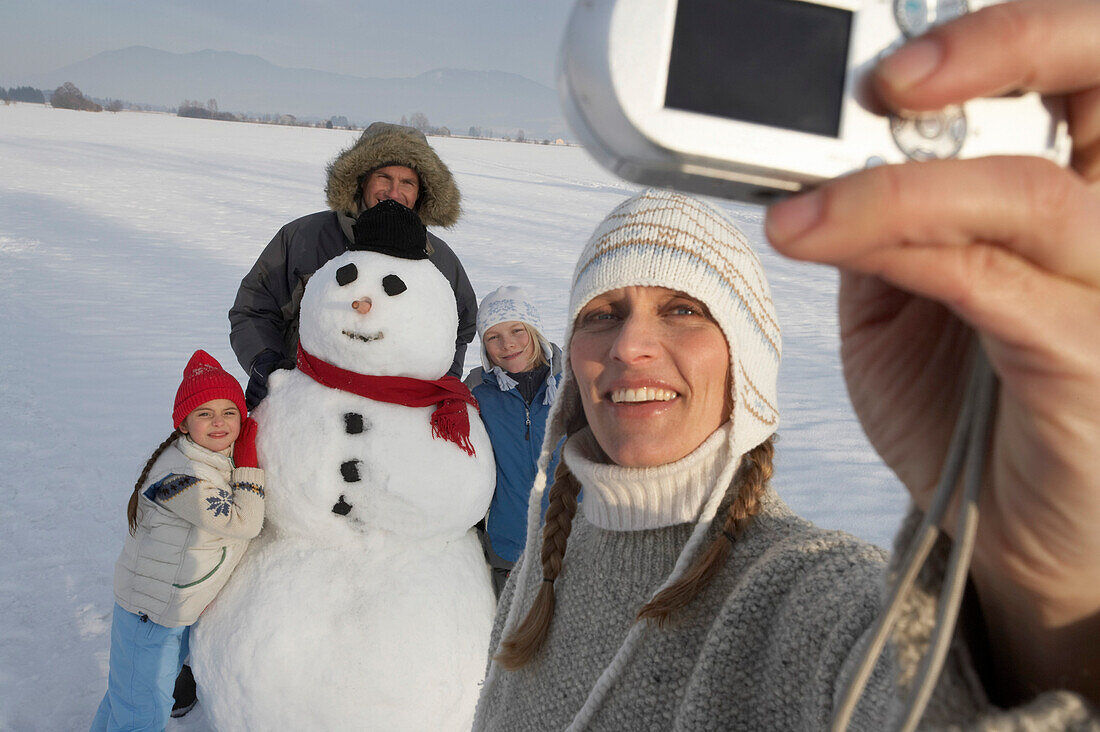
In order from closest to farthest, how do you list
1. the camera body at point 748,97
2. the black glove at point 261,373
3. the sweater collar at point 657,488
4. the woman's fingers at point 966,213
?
the woman's fingers at point 966,213 < the camera body at point 748,97 < the sweater collar at point 657,488 < the black glove at point 261,373

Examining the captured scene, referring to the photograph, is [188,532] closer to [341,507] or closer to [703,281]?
[341,507]

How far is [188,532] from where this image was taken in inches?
88.9

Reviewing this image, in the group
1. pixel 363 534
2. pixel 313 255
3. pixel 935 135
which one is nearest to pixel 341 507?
pixel 363 534

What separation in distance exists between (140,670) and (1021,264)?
2.75 meters

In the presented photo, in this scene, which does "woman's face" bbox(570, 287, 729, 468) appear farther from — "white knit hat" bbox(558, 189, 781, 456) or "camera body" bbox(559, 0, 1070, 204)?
"camera body" bbox(559, 0, 1070, 204)

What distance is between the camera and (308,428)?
7.56 ft


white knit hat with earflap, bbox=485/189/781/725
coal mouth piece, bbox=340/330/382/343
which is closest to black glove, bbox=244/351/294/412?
coal mouth piece, bbox=340/330/382/343

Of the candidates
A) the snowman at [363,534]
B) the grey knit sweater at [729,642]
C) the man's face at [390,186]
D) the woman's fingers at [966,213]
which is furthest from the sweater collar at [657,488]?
the man's face at [390,186]

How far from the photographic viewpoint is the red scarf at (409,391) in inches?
93.0

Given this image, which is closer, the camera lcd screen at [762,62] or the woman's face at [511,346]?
the camera lcd screen at [762,62]

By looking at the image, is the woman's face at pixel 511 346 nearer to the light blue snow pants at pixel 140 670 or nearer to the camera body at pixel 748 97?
the light blue snow pants at pixel 140 670

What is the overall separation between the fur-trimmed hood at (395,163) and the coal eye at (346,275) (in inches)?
35.8

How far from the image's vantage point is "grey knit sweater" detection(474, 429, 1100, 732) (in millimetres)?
490

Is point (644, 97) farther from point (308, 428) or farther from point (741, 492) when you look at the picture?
point (308, 428)
